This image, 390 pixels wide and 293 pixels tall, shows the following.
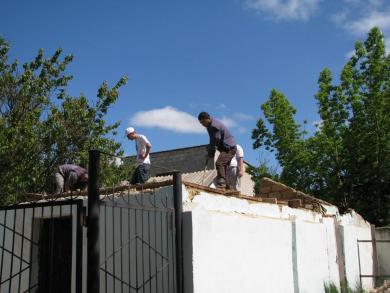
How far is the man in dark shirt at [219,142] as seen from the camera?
857cm

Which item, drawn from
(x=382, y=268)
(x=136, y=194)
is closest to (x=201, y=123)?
(x=136, y=194)

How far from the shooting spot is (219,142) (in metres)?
8.64

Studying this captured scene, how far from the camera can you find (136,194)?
6898mm

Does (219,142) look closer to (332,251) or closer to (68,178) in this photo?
(68,178)

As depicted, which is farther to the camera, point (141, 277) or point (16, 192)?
point (16, 192)

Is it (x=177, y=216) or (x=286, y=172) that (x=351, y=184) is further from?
(x=177, y=216)

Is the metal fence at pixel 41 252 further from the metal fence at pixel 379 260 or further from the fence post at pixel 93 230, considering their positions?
the metal fence at pixel 379 260

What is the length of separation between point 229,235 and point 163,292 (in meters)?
1.33

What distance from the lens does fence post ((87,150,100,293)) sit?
4344mm

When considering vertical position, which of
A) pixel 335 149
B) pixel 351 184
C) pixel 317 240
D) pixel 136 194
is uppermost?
pixel 335 149

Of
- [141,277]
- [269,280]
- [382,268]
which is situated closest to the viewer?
[141,277]

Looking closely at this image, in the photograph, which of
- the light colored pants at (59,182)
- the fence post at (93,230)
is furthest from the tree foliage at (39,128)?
the fence post at (93,230)

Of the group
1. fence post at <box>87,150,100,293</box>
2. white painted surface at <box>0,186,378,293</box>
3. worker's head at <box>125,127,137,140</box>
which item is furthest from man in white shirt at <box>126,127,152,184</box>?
fence post at <box>87,150,100,293</box>

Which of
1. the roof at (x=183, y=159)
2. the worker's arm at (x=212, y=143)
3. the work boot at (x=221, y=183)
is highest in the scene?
the roof at (x=183, y=159)
